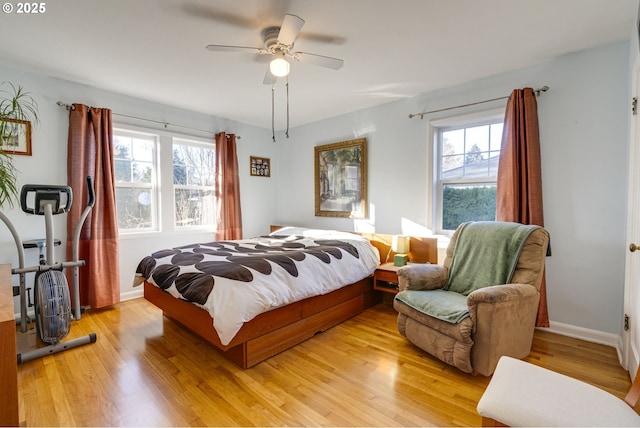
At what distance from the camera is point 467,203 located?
3287 millimetres

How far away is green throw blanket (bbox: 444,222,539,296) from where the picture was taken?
229cm

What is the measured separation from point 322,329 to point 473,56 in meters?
2.82

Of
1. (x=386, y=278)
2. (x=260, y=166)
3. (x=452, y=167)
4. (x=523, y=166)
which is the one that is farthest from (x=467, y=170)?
(x=260, y=166)

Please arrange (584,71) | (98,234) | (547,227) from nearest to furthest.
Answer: (584,71), (547,227), (98,234)

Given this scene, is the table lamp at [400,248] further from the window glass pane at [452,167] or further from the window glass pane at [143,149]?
the window glass pane at [143,149]

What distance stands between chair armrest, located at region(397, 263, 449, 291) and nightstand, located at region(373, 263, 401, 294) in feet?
1.85

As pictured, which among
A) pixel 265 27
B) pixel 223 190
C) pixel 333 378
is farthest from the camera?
pixel 223 190

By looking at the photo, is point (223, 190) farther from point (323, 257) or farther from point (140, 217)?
point (323, 257)

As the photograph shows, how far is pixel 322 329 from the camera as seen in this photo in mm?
2730

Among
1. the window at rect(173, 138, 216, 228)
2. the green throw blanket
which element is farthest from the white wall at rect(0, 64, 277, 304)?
the green throw blanket

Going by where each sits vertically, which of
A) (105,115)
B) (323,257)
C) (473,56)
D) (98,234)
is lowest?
(323,257)

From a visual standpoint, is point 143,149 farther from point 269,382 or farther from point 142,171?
point 269,382

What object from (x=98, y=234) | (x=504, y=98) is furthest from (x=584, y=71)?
(x=98, y=234)

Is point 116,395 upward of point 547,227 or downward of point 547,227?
downward
